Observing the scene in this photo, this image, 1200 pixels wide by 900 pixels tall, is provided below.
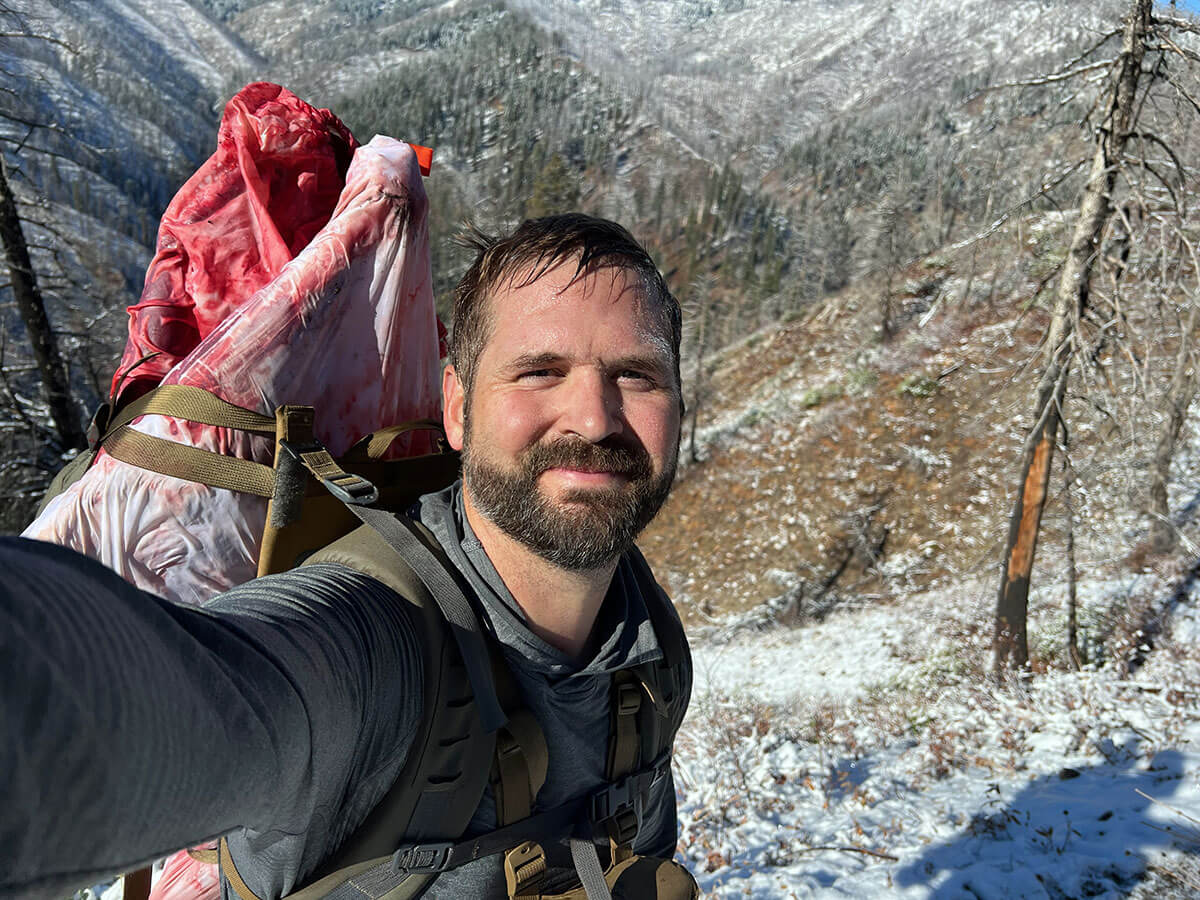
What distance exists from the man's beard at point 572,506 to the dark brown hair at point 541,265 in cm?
31

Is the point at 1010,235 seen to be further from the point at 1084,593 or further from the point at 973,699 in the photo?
the point at 1084,593

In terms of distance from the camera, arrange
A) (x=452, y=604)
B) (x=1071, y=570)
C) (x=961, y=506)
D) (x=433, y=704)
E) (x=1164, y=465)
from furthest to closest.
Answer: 1. (x=961, y=506)
2. (x=1164, y=465)
3. (x=1071, y=570)
4. (x=452, y=604)
5. (x=433, y=704)

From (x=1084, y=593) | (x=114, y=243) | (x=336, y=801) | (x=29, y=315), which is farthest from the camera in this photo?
(x=114, y=243)

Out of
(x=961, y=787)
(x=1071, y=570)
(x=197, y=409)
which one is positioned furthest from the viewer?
(x=1071, y=570)

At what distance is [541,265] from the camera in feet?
5.30

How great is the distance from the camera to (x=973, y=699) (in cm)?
729

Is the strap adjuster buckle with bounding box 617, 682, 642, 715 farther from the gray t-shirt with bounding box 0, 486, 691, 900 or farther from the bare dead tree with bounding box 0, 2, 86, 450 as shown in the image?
the bare dead tree with bounding box 0, 2, 86, 450

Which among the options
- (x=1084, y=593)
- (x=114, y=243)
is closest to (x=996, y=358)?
(x=1084, y=593)

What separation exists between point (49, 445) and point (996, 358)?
22.5 m

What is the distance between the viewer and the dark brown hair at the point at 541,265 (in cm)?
162

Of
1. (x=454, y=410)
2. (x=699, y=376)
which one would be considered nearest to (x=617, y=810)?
(x=454, y=410)

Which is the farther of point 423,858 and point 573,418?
point 573,418

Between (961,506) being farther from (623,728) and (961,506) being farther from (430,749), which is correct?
(430,749)

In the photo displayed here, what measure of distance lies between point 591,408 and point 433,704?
0.65 m
